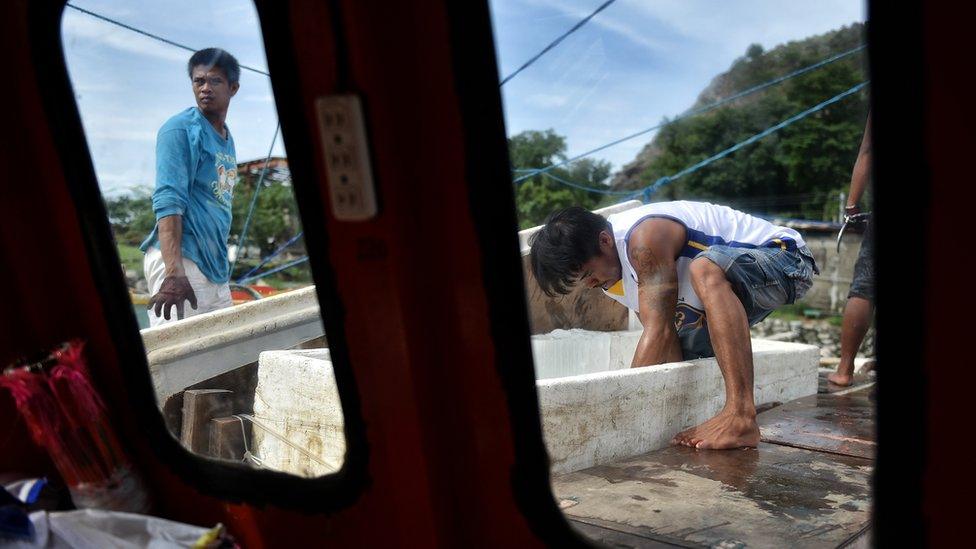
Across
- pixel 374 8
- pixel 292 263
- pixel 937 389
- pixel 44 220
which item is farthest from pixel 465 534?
pixel 44 220

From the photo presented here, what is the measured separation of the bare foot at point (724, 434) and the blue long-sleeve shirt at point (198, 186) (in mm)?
1860

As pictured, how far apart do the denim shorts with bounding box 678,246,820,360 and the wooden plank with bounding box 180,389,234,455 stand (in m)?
1.66

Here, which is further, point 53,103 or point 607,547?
point 53,103

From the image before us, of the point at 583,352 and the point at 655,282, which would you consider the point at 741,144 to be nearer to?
the point at 655,282

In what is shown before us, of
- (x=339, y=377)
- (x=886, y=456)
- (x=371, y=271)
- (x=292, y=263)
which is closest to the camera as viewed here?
(x=886, y=456)

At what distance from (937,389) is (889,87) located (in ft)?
1.41

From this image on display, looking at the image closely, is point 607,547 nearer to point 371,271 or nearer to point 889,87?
point 371,271

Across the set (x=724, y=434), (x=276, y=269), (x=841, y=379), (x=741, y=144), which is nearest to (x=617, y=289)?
(x=724, y=434)

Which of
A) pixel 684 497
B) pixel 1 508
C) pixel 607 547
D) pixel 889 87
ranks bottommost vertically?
pixel 684 497

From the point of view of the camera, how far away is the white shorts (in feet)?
7.20

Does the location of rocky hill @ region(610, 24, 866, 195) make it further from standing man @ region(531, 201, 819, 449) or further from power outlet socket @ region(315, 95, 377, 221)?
power outlet socket @ region(315, 95, 377, 221)

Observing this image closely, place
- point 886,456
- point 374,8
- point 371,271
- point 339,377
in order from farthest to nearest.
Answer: point 339,377 < point 371,271 < point 374,8 < point 886,456

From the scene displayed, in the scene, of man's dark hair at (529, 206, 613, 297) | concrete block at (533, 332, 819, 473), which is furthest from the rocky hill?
concrete block at (533, 332, 819, 473)

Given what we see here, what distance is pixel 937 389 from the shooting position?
3.19 ft
